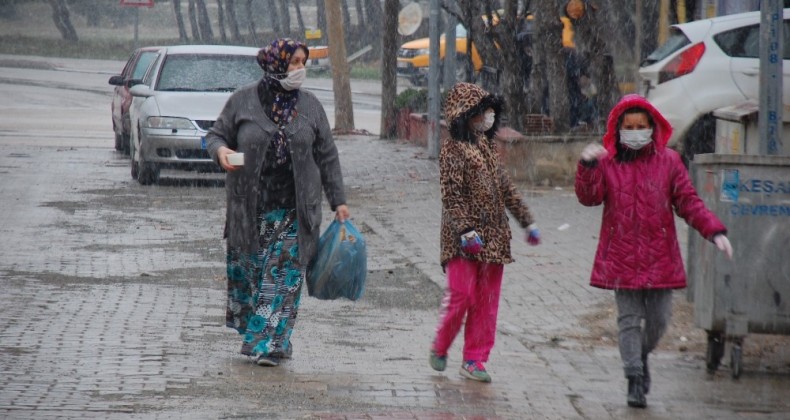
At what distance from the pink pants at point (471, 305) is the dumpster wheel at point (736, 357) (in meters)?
1.27

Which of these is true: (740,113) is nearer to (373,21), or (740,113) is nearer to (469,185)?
(469,185)

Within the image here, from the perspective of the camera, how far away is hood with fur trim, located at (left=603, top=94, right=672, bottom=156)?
646 centimetres

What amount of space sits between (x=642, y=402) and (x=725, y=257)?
38.6 inches

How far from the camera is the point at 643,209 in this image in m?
6.41

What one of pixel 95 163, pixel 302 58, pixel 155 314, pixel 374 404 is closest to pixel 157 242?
pixel 155 314

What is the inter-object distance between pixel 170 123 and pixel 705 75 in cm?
601

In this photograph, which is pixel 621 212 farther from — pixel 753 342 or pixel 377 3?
pixel 377 3

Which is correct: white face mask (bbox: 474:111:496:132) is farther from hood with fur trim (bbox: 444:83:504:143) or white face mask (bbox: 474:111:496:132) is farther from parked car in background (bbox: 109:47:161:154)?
parked car in background (bbox: 109:47:161:154)

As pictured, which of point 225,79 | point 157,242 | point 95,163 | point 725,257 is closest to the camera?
point 725,257

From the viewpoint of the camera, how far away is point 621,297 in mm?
6547

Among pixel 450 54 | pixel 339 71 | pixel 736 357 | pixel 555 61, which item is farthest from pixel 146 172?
pixel 736 357

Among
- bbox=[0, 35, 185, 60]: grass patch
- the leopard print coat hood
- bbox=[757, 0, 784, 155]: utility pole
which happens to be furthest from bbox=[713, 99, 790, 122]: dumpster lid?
bbox=[0, 35, 185, 60]: grass patch

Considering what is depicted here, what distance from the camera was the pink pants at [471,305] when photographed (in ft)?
22.6

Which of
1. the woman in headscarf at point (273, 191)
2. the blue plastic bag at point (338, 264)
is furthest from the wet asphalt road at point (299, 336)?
the blue plastic bag at point (338, 264)
